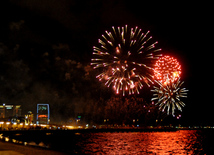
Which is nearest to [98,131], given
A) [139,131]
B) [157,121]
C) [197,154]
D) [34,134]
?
[139,131]

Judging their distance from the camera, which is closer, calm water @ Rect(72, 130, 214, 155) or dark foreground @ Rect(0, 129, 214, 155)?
dark foreground @ Rect(0, 129, 214, 155)

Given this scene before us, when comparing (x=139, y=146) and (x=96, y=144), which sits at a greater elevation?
(x=96, y=144)

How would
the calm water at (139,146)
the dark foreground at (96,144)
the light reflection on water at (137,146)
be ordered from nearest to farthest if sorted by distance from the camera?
1. the dark foreground at (96,144)
2. the light reflection on water at (137,146)
3. the calm water at (139,146)

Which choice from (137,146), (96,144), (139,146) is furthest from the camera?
(96,144)

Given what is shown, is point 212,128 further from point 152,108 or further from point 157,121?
point 152,108

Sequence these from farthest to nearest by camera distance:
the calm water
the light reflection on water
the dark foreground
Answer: the calm water < the light reflection on water < the dark foreground

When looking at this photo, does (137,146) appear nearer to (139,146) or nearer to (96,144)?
(139,146)

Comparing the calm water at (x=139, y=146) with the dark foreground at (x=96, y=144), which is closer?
the dark foreground at (x=96, y=144)

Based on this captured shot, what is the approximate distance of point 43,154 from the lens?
2162 cm

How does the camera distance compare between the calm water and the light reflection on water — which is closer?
the light reflection on water

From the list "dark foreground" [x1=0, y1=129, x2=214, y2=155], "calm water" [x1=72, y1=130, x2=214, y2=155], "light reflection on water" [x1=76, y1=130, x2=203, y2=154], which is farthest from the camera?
"calm water" [x1=72, y1=130, x2=214, y2=155]

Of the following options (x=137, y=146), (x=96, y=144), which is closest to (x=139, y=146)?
(x=137, y=146)

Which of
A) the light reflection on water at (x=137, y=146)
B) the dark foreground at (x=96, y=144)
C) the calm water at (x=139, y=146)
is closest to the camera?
the dark foreground at (x=96, y=144)

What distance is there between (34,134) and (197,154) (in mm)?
56179
